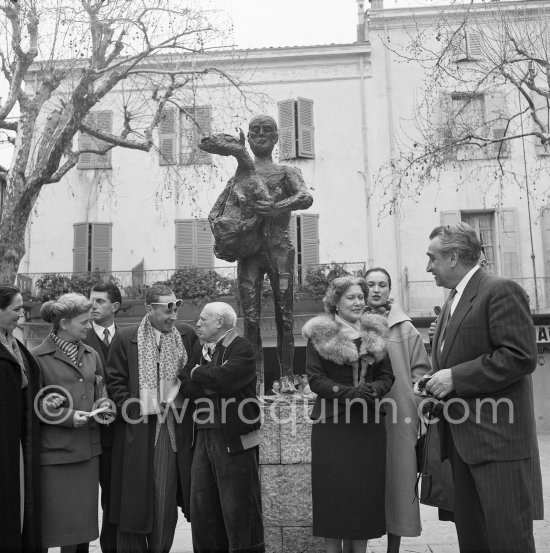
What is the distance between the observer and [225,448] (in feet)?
13.8

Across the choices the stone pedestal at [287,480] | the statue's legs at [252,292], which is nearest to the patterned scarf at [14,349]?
the stone pedestal at [287,480]

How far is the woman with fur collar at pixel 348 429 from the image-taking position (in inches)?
161

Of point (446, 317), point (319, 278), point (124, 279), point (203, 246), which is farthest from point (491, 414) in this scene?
point (124, 279)

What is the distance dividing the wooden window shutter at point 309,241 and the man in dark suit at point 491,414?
14.7m

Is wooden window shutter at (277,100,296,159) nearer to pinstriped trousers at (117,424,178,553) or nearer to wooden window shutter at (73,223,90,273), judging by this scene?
wooden window shutter at (73,223,90,273)

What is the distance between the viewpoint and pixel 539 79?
17859mm

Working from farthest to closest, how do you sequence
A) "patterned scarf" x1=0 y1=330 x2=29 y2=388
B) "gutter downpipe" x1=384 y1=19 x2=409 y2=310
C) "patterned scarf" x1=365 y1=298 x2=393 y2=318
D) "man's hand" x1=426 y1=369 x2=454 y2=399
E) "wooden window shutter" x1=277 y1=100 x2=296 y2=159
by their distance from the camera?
"wooden window shutter" x1=277 y1=100 x2=296 y2=159, "gutter downpipe" x1=384 y1=19 x2=409 y2=310, "patterned scarf" x1=365 y1=298 x2=393 y2=318, "patterned scarf" x1=0 y1=330 x2=29 y2=388, "man's hand" x1=426 y1=369 x2=454 y2=399

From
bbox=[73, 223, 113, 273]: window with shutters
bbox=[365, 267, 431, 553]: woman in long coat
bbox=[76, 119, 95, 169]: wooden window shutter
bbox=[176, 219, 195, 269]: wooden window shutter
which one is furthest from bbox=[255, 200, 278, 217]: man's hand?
bbox=[76, 119, 95, 169]: wooden window shutter

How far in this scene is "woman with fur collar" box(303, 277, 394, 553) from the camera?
4.09m

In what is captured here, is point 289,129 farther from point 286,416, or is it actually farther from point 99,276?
point 286,416

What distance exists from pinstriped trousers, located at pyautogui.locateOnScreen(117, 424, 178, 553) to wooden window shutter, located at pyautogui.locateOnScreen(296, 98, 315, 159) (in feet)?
48.0

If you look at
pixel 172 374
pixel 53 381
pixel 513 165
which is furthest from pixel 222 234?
pixel 513 165

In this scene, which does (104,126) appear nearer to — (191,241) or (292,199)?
(191,241)

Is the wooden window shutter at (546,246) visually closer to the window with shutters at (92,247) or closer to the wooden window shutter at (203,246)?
the wooden window shutter at (203,246)
